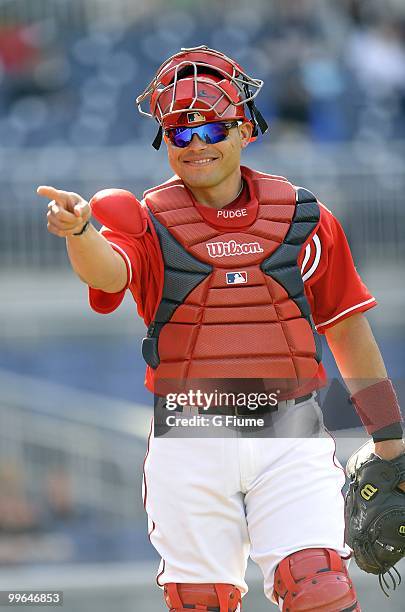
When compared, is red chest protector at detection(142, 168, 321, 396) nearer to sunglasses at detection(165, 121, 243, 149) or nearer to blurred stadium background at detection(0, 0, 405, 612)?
sunglasses at detection(165, 121, 243, 149)

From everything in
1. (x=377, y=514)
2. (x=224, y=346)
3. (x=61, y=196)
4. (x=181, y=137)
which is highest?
Answer: (x=181, y=137)

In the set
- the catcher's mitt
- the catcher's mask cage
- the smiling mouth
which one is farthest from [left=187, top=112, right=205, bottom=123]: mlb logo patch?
the catcher's mitt

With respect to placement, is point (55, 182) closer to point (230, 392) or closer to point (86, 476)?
point (86, 476)

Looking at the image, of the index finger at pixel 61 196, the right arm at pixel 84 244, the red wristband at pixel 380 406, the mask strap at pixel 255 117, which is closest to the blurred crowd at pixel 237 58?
the mask strap at pixel 255 117

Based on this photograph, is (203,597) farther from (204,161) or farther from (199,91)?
(199,91)

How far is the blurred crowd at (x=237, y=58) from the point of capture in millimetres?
11711

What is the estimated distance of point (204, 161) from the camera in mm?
3984

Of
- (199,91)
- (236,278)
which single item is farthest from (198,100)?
(236,278)

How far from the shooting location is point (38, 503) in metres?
9.14

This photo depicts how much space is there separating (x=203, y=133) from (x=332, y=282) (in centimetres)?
61

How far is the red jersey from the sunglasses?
0.18m

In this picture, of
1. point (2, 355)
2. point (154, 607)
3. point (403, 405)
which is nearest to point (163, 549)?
point (403, 405)

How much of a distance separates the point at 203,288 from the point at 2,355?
6794 mm

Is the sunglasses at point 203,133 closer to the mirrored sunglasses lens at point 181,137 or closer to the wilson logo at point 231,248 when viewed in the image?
the mirrored sunglasses lens at point 181,137
